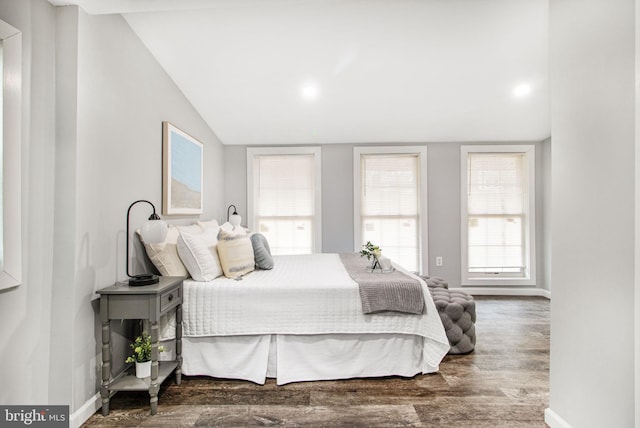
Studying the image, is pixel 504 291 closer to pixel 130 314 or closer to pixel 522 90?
pixel 522 90

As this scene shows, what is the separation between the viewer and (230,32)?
243 cm

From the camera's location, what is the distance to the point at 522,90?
126 inches

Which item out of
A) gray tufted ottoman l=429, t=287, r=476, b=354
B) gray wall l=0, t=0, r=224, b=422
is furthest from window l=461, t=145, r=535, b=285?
gray wall l=0, t=0, r=224, b=422

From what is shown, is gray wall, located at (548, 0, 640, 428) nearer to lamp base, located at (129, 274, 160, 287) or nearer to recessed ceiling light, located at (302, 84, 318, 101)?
recessed ceiling light, located at (302, 84, 318, 101)

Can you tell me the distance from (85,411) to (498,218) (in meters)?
4.73

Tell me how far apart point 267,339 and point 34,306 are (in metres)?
1.29

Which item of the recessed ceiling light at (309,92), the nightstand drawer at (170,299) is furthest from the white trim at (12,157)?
the recessed ceiling light at (309,92)

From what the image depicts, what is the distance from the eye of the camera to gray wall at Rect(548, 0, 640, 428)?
1.28 meters

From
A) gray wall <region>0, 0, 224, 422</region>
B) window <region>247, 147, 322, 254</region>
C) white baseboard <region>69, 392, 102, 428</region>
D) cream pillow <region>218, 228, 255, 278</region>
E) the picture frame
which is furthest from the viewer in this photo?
window <region>247, 147, 322, 254</region>

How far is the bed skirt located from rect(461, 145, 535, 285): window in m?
2.67

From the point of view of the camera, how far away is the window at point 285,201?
175 inches

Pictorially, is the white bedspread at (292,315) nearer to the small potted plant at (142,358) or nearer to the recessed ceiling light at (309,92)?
the small potted plant at (142,358)

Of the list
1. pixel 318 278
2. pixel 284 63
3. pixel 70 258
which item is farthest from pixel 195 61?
pixel 318 278

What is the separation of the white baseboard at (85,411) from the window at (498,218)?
165 inches
